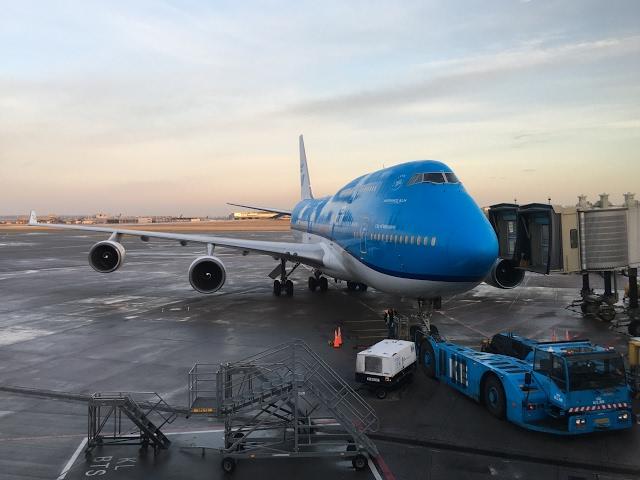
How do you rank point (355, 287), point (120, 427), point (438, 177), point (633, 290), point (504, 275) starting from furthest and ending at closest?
1. point (355, 287)
2. point (504, 275)
3. point (633, 290)
4. point (438, 177)
5. point (120, 427)

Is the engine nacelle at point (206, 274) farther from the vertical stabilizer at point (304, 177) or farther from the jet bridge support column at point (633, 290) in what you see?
the vertical stabilizer at point (304, 177)

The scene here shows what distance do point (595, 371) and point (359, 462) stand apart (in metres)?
5.81

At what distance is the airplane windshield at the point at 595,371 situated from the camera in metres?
11.3

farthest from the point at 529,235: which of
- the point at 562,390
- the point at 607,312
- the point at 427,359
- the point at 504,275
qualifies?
the point at 562,390

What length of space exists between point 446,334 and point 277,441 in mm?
12244

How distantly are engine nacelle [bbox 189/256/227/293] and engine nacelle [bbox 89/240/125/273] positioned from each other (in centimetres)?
804

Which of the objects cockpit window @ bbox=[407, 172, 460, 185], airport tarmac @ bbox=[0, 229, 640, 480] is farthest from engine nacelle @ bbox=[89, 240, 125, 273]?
cockpit window @ bbox=[407, 172, 460, 185]

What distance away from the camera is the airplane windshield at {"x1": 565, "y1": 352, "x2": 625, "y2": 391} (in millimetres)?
11336

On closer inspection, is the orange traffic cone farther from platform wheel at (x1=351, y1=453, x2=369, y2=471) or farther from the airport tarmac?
platform wheel at (x1=351, y1=453, x2=369, y2=471)

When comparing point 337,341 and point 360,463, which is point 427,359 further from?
point 360,463

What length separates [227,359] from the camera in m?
17.7

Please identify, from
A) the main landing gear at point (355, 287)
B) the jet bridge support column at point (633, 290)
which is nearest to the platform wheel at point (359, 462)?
the jet bridge support column at point (633, 290)

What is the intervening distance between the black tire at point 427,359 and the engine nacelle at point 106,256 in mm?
21264

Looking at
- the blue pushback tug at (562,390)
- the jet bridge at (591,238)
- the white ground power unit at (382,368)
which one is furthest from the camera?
the jet bridge at (591,238)
